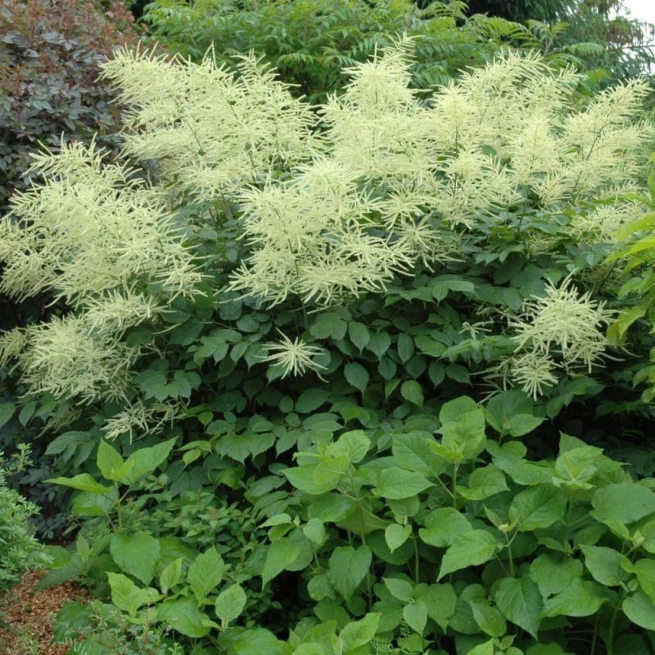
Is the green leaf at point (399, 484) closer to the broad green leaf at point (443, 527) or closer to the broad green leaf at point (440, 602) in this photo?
the broad green leaf at point (443, 527)

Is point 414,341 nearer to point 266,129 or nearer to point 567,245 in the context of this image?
point 567,245

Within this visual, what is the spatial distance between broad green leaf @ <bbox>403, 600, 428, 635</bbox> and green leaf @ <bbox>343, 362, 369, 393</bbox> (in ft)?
2.92

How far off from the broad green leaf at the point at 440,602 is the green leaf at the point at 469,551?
0.41 ft

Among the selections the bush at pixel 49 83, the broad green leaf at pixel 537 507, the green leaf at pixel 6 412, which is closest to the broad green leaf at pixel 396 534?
the broad green leaf at pixel 537 507

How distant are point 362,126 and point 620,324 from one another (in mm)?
1299

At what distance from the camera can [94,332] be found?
3510 mm

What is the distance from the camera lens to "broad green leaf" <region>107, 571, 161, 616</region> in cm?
243

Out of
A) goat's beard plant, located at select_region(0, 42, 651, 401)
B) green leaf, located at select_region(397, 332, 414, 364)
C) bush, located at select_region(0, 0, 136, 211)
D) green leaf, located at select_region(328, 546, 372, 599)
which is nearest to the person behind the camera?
green leaf, located at select_region(328, 546, 372, 599)

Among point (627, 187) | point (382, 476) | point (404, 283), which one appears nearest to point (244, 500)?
point (382, 476)

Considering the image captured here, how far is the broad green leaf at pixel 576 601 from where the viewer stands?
2.28m

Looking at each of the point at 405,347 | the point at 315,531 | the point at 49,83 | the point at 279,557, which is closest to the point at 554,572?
the point at 315,531

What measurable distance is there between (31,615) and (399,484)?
1426 mm

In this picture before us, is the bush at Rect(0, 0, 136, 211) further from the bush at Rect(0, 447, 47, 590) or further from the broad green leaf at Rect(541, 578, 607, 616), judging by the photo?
the broad green leaf at Rect(541, 578, 607, 616)

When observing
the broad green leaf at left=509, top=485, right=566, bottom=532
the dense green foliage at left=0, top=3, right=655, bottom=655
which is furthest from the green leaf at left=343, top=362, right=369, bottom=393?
the broad green leaf at left=509, top=485, right=566, bottom=532
